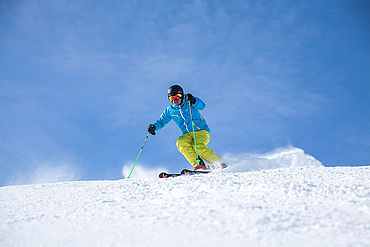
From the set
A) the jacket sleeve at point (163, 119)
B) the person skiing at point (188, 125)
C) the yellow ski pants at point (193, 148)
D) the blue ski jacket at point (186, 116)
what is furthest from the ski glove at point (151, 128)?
the yellow ski pants at point (193, 148)

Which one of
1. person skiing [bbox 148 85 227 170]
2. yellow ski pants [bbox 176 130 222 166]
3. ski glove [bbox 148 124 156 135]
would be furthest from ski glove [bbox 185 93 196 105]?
ski glove [bbox 148 124 156 135]

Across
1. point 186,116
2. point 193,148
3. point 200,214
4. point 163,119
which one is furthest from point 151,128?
point 200,214

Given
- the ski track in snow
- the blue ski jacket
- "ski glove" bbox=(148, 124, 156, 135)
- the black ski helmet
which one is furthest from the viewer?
"ski glove" bbox=(148, 124, 156, 135)

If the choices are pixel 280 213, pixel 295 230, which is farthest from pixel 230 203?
pixel 295 230

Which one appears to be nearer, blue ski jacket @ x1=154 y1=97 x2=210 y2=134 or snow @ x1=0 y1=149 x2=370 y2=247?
snow @ x1=0 y1=149 x2=370 y2=247

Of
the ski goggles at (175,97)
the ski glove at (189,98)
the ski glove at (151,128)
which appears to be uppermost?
the ski goggles at (175,97)

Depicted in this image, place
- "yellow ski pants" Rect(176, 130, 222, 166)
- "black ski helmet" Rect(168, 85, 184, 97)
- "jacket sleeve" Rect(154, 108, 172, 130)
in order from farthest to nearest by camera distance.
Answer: "jacket sleeve" Rect(154, 108, 172, 130) → "black ski helmet" Rect(168, 85, 184, 97) → "yellow ski pants" Rect(176, 130, 222, 166)

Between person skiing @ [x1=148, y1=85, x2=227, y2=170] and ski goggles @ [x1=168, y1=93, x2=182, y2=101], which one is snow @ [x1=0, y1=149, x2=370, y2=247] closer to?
person skiing @ [x1=148, y1=85, x2=227, y2=170]

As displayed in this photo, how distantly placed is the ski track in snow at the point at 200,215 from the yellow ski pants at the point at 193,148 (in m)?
2.73

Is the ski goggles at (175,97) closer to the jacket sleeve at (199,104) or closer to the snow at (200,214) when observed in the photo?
the jacket sleeve at (199,104)

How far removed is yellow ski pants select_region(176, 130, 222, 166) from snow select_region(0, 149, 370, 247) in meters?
2.67

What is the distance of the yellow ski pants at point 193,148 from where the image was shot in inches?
245

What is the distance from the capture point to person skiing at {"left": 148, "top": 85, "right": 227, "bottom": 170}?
625cm

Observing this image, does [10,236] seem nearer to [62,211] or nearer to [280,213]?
[62,211]
